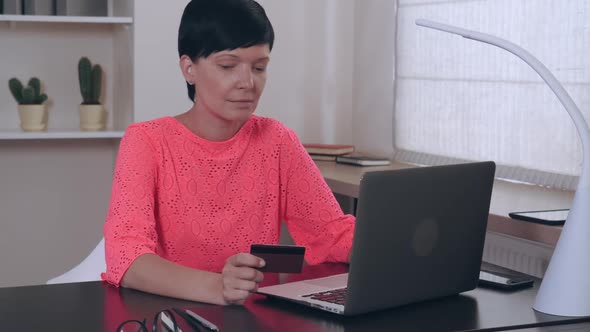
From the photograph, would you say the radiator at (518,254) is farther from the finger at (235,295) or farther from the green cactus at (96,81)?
the green cactus at (96,81)

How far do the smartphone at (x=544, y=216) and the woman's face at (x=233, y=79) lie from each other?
637mm

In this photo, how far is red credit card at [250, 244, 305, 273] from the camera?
1.44m

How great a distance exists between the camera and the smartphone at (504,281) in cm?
165

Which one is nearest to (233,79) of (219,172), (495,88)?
(219,172)

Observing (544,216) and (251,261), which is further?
(544,216)

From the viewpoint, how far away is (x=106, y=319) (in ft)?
4.54

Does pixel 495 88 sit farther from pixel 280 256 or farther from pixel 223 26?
pixel 280 256

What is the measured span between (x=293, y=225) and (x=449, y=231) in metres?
0.60

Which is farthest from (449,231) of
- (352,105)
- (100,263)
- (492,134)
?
(352,105)

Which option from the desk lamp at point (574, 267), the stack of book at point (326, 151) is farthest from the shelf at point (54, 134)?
the desk lamp at point (574, 267)

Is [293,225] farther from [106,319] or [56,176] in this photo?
→ [56,176]

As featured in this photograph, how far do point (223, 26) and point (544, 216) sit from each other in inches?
31.6

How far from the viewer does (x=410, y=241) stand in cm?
145

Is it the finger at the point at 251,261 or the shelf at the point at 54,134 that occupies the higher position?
the shelf at the point at 54,134
